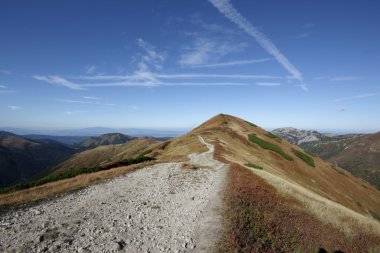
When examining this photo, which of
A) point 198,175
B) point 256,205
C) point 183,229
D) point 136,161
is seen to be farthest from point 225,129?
point 183,229

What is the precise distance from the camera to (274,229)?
1708 centimetres

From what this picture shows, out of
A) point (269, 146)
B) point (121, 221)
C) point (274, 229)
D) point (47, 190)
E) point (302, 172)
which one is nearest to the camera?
point (121, 221)

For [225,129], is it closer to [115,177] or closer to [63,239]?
[115,177]

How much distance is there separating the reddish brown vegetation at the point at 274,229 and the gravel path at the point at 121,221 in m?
1.20

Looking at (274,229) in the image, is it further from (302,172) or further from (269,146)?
(269,146)

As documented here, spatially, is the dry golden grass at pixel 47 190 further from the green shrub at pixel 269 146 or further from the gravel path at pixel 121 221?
the green shrub at pixel 269 146

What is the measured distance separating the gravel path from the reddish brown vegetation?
120cm

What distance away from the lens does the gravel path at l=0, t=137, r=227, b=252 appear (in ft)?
42.9

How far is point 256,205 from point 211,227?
5.67 m

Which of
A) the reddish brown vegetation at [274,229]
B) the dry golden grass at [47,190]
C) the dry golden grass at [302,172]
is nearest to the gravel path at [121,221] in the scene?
the reddish brown vegetation at [274,229]

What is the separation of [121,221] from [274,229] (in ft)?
31.6

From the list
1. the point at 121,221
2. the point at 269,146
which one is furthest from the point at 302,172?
the point at 121,221

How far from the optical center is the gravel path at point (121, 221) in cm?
1309

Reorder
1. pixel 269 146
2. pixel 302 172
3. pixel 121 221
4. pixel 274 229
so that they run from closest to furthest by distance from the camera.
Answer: pixel 121 221
pixel 274 229
pixel 302 172
pixel 269 146
